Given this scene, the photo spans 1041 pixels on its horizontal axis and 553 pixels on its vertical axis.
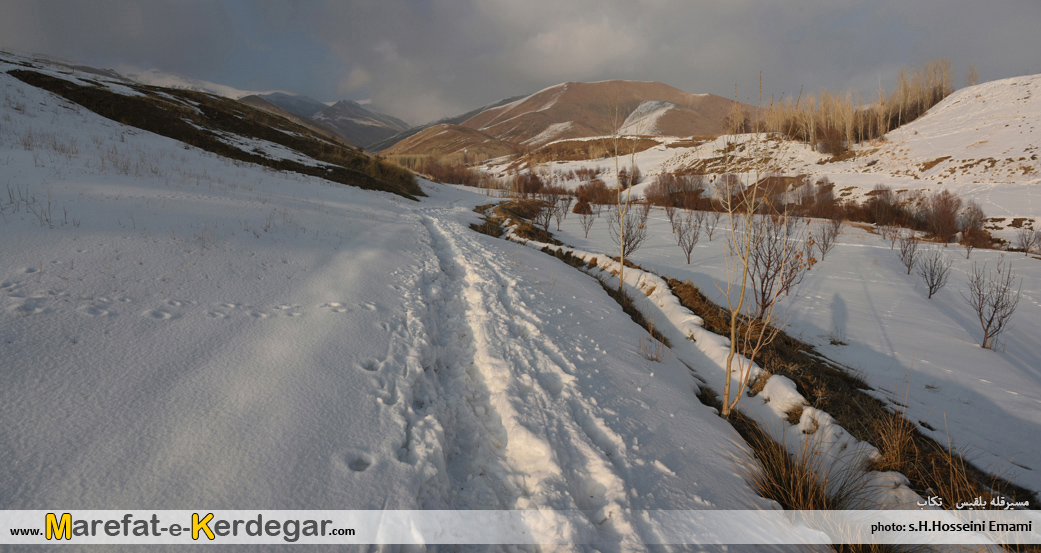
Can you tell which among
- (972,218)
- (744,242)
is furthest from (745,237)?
(972,218)

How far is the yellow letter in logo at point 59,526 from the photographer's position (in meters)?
1.54

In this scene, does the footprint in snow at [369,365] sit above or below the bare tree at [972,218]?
below

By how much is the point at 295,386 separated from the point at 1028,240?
80.1ft

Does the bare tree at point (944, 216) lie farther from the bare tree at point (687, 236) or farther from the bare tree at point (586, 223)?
the bare tree at point (586, 223)

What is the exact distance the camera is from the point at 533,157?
Result: 69812 millimetres

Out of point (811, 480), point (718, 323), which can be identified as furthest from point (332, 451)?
point (718, 323)

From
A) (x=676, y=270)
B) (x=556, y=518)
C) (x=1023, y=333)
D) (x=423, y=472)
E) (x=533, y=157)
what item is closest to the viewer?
(x=556, y=518)

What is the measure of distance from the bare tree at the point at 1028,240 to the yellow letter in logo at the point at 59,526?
76.0ft

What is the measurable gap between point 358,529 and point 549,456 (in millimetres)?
1331

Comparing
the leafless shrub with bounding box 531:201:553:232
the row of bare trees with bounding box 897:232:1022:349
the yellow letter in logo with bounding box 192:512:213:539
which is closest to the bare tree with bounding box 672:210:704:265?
the row of bare trees with bounding box 897:232:1022:349

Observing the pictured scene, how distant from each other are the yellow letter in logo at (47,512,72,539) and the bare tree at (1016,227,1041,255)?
23154mm

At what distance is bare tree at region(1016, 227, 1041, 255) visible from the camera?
43.3ft

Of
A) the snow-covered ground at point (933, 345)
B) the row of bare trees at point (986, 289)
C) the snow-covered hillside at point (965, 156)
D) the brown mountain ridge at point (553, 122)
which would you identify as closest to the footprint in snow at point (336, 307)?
the snow-covered ground at point (933, 345)

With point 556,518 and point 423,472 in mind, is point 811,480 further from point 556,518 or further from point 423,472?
point 423,472
